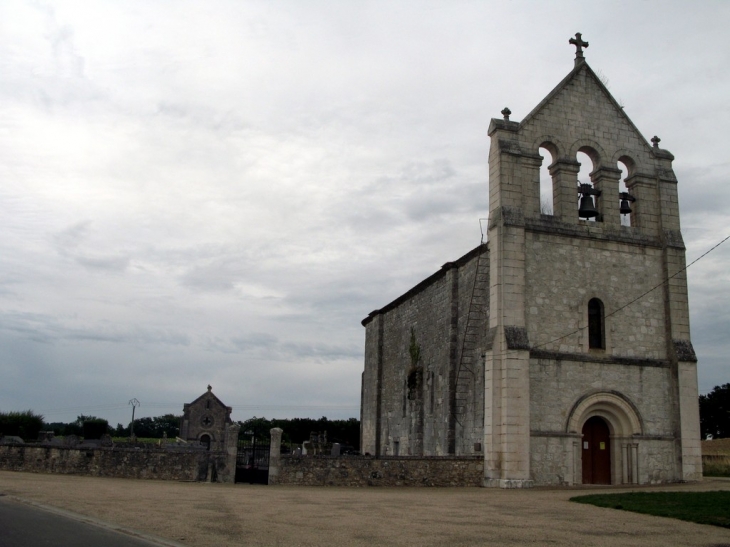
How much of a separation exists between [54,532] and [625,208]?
760 inches

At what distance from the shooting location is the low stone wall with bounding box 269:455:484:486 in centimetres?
1961

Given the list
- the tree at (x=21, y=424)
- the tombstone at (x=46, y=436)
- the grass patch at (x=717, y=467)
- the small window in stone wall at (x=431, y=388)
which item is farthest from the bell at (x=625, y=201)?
the tree at (x=21, y=424)

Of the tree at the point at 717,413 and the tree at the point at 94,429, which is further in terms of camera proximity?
the tree at the point at 717,413

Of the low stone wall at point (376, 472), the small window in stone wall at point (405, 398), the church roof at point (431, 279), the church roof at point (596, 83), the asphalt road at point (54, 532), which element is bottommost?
the asphalt road at point (54, 532)

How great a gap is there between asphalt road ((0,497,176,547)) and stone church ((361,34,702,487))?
1193 cm

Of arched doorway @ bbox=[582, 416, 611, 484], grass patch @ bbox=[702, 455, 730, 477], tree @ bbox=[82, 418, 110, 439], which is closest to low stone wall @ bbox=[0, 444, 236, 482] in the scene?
arched doorway @ bbox=[582, 416, 611, 484]

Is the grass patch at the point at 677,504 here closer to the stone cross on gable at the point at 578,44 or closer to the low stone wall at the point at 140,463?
the low stone wall at the point at 140,463

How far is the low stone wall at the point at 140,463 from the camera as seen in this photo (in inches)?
824

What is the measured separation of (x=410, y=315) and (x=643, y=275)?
12502 mm

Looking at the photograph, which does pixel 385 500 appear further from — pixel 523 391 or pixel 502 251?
pixel 502 251

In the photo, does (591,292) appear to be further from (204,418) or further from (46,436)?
(204,418)

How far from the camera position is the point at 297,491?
57.6 feet

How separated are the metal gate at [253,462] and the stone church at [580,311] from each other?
669 centimetres

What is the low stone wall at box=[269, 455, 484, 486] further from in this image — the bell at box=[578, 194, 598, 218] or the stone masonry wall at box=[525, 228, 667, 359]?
the bell at box=[578, 194, 598, 218]
